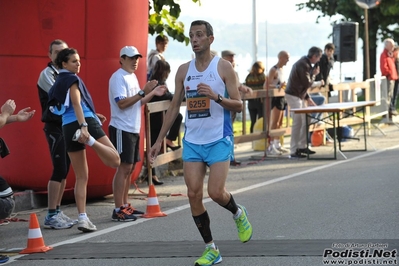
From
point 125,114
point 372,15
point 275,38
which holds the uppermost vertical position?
point 372,15

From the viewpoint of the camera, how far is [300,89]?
1669 cm

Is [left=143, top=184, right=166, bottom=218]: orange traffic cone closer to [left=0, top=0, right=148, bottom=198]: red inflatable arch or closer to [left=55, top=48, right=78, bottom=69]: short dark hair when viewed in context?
[left=0, top=0, right=148, bottom=198]: red inflatable arch

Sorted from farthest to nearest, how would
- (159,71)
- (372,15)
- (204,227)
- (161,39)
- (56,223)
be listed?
(372,15)
(161,39)
(159,71)
(56,223)
(204,227)

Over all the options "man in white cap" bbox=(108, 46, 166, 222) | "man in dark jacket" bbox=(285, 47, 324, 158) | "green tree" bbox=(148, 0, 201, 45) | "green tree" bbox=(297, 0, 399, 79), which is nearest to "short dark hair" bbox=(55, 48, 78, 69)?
"man in white cap" bbox=(108, 46, 166, 222)

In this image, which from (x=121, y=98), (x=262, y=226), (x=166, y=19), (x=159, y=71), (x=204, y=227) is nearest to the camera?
(x=204, y=227)

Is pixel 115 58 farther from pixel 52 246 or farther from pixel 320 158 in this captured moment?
pixel 320 158

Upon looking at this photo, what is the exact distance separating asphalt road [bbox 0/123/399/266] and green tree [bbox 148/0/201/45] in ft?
8.32

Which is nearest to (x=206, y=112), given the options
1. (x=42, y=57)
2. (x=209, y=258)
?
(x=209, y=258)

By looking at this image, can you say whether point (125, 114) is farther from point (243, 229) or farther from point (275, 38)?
point (275, 38)

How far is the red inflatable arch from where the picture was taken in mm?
11094

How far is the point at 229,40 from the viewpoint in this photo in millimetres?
172375

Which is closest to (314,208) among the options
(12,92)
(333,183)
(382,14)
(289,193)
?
(289,193)

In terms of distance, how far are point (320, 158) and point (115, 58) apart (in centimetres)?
554

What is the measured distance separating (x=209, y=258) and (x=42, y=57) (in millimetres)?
4549
